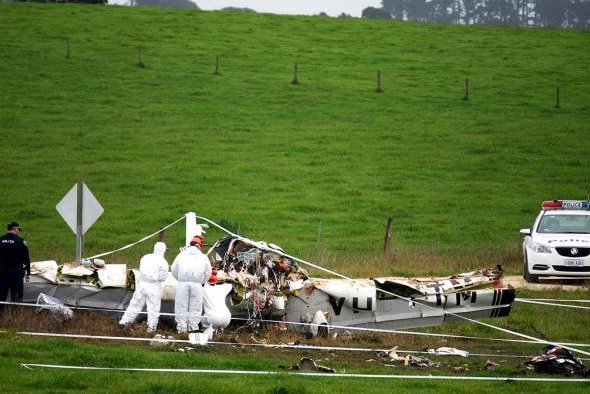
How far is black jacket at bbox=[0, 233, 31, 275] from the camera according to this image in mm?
20047

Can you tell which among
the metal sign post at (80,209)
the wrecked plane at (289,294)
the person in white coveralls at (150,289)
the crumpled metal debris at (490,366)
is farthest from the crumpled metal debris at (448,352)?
the metal sign post at (80,209)

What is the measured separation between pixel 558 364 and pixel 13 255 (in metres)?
9.69

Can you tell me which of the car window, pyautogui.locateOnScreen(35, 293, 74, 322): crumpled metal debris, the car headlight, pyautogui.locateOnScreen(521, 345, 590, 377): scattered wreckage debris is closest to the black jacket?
pyautogui.locateOnScreen(35, 293, 74, 322): crumpled metal debris

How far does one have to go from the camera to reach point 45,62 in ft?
195

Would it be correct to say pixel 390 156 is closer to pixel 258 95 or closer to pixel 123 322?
pixel 258 95

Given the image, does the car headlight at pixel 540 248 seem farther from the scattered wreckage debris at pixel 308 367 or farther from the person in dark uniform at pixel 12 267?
the person in dark uniform at pixel 12 267

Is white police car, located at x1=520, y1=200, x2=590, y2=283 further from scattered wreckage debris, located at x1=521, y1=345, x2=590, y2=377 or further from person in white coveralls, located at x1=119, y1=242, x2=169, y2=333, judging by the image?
person in white coveralls, located at x1=119, y1=242, x2=169, y2=333

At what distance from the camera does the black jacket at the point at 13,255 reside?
20047 millimetres

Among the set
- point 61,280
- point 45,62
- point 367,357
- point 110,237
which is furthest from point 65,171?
point 367,357

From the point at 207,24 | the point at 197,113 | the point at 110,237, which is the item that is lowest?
the point at 110,237

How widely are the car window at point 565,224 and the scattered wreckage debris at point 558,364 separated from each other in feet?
36.3

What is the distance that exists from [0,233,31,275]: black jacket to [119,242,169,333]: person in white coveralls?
81.5 inches

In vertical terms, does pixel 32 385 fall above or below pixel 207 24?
below

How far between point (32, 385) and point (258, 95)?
41.8m
